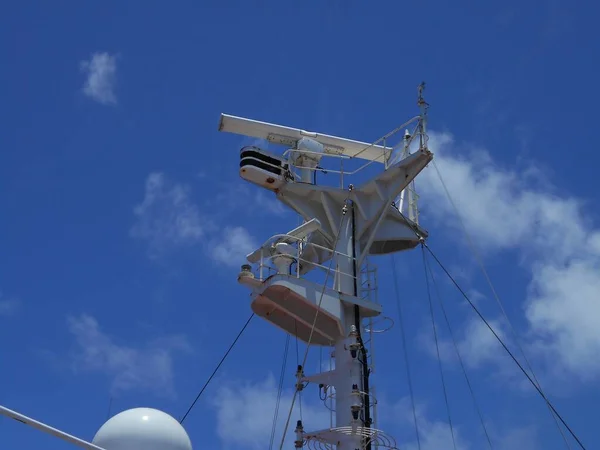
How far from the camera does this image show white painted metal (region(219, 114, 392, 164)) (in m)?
30.8

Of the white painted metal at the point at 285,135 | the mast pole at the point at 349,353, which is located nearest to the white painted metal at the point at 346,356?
the mast pole at the point at 349,353

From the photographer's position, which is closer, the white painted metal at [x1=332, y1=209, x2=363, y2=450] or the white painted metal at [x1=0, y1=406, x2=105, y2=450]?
the white painted metal at [x1=0, y1=406, x2=105, y2=450]

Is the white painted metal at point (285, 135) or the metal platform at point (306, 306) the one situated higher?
the white painted metal at point (285, 135)

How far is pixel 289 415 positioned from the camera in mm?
24047

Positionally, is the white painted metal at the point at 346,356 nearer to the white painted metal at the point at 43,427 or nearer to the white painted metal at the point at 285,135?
the white painted metal at the point at 285,135

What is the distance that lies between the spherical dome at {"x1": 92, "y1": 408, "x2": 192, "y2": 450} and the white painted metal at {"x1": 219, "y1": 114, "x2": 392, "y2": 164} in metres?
11.7

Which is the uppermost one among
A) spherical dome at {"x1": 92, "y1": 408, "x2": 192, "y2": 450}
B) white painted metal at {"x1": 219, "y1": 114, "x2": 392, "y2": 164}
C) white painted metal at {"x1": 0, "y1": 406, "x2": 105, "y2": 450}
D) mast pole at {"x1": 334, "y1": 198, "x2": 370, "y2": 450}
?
white painted metal at {"x1": 219, "y1": 114, "x2": 392, "y2": 164}

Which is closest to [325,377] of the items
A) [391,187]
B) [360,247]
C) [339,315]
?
[339,315]

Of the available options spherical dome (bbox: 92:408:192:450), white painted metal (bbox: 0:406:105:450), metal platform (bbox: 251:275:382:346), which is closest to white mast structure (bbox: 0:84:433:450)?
metal platform (bbox: 251:275:382:346)

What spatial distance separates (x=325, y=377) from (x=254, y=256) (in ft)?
14.9

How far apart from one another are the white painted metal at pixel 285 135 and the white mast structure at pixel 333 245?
0.03 meters

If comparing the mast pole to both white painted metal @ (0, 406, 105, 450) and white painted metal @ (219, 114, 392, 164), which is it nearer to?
white painted metal @ (219, 114, 392, 164)

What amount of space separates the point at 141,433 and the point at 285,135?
12491 millimetres

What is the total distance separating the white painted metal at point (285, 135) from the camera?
30750 millimetres
